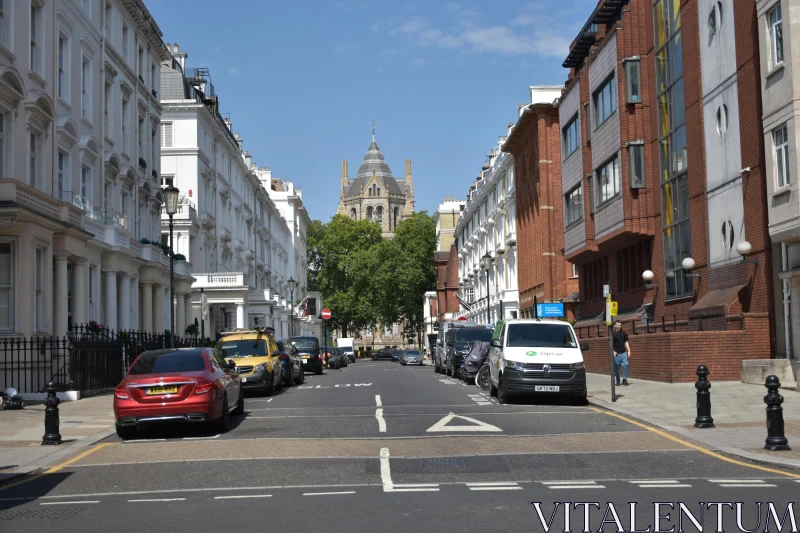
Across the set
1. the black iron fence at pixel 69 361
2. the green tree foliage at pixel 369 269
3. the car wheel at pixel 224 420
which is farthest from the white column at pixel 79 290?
the green tree foliage at pixel 369 269

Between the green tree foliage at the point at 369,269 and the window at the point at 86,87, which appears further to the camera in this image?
the green tree foliage at the point at 369,269

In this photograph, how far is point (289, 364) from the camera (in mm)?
32062

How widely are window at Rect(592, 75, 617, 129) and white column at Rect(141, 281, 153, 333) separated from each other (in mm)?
18827

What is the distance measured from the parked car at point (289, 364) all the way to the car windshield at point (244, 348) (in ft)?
6.67

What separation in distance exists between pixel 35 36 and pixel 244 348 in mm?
10460

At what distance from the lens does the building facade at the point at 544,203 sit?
53.9 metres

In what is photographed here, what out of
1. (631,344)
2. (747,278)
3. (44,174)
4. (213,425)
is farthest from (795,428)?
(44,174)

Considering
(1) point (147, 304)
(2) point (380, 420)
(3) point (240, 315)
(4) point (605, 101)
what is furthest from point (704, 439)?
(3) point (240, 315)

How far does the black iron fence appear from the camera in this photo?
2413cm

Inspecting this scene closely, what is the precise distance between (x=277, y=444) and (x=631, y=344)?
63.4 ft

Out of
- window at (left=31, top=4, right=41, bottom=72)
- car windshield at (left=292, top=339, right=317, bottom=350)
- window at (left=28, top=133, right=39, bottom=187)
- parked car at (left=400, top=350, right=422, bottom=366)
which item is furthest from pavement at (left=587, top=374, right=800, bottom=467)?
→ parked car at (left=400, top=350, right=422, bottom=366)

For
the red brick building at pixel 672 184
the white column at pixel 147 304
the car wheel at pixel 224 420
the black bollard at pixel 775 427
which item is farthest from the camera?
the white column at pixel 147 304

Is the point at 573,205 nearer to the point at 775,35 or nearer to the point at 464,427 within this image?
the point at 775,35

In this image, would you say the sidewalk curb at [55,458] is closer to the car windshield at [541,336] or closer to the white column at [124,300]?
the car windshield at [541,336]
